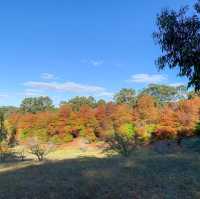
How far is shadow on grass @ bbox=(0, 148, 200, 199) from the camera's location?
25.0ft

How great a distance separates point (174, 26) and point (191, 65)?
743 millimetres

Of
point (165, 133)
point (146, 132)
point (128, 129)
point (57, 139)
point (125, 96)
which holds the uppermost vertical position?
point (125, 96)

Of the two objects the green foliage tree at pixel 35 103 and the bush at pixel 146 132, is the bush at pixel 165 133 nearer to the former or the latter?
the bush at pixel 146 132

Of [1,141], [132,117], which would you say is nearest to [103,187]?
[1,141]

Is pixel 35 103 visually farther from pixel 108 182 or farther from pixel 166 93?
pixel 108 182

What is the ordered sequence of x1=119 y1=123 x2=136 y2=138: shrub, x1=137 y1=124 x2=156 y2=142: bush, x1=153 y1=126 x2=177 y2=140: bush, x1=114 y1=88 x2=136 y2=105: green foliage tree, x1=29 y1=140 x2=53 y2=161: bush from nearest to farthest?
x1=29 y1=140 x2=53 y2=161: bush < x1=153 y1=126 x2=177 y2=140: bush < x1=137 y1=124 x2=156 y2=142: bush < x1=119 y1=123 x2=136 y2=138: shrub < x1=114 y1=88 x2=136 y2=105: green foliage tree

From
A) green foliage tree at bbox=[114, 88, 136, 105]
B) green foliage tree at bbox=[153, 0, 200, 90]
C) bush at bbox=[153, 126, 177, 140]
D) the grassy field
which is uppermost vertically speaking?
green foliage tree at bbox=[114, 88, 136, 105]

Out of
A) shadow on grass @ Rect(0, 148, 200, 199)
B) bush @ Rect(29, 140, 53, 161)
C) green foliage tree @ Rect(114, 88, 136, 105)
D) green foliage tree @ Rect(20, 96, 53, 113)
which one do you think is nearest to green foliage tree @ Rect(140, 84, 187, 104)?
green foliage tree @ Rect(114, 88, 136, 105)

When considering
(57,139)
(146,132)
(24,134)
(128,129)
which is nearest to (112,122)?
(128,129)

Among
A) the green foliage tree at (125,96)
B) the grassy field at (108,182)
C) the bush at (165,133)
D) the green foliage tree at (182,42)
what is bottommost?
the grassy field at (108,182)

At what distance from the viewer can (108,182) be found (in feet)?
27.9

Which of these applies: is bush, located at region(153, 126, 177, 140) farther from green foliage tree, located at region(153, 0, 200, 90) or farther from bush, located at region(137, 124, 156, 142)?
green foliage tree, located at region(153, 0, 200, 90)

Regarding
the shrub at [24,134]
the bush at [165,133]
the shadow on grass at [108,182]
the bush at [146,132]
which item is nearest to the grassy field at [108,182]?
the shadow on grass at [108,182]

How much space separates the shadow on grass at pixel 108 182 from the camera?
7617 mm
